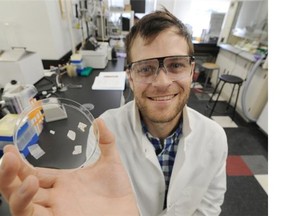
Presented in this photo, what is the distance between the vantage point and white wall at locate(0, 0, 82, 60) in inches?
71.8

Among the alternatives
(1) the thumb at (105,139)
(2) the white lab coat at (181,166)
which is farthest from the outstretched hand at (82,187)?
(2) the white lab coat at (181,166)

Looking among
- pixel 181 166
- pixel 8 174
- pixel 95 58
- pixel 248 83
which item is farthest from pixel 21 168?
pixel 248 83

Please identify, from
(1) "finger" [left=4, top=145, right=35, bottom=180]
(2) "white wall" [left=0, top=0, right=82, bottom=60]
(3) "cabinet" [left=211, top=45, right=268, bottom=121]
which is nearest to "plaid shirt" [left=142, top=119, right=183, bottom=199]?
(1) "finger" [left=4, top=145, right=35, bottom=180]

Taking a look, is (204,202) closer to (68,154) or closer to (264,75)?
(68,154)

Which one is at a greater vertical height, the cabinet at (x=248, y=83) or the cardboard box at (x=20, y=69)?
the cardboard box at (x=20, y=69)

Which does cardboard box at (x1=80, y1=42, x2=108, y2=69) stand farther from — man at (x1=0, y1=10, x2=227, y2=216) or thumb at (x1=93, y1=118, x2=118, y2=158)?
thumb at (x1=93, y1=118, x2=118, y2=158)

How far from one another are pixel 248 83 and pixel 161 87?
2.73 m

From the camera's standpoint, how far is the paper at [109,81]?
1.83 metres

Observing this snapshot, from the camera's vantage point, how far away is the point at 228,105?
364 cm

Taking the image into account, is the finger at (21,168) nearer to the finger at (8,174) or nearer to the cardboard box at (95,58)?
the finger at (8,174)

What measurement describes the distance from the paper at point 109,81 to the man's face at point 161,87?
0.94m

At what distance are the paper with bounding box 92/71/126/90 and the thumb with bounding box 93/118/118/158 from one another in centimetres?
122

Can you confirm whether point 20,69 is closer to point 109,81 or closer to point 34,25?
point 34,25

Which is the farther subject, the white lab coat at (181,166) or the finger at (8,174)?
the white lab coat at (181,166)
